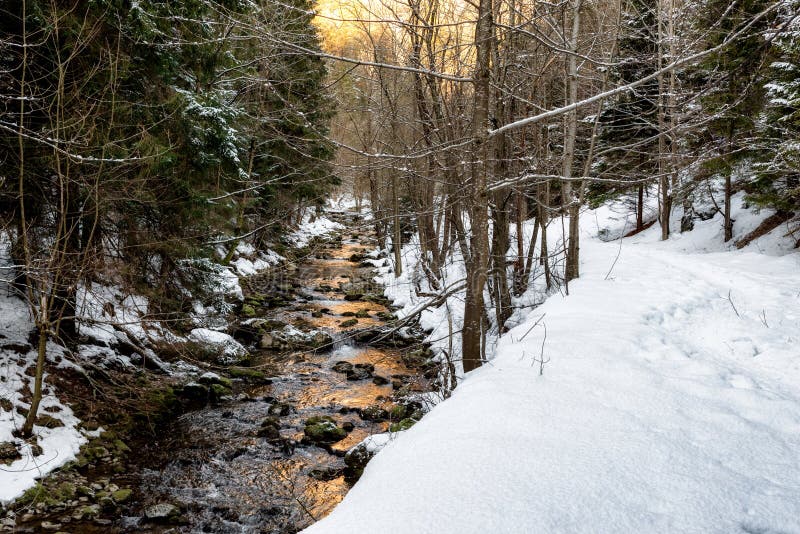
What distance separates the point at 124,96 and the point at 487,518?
26.5 feet

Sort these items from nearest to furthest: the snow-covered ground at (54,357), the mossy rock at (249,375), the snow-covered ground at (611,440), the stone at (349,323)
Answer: the snow-covered ground at (611,440) < the snow-covered ground at (54,357) < the mossy rock at (249,375) < the stone at (349,323)

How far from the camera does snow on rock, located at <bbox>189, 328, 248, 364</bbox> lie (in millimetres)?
10094

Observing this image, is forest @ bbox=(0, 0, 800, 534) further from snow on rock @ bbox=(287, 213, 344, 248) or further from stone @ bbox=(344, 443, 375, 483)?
snow on rock @ bbox=(287, 213, 344, 248)

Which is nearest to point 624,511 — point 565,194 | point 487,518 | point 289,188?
→ point 487,518

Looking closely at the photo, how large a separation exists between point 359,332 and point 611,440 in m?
2.68

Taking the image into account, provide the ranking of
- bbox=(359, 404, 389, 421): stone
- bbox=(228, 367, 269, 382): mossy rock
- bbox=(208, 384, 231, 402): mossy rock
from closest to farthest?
bbox=(359, 404, 389, 421): stone → bbox=(208, 384, 231, 402): mossy rock → bbox=(228, 367, 269, 382): mossy rock

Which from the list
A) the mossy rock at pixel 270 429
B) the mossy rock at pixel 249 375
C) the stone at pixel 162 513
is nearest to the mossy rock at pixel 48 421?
the stone at pixel 162 513

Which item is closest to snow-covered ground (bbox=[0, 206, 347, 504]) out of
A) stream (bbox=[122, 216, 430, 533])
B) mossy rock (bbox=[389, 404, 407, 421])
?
stream (bbox=[122, 216, 430, 533])

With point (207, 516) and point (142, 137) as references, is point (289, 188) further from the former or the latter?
point (207, 516)

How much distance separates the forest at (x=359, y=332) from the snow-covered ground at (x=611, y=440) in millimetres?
21

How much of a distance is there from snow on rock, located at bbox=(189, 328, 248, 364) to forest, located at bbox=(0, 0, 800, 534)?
9 cm

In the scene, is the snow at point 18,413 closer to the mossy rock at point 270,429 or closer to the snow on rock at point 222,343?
the mossy rock at point 270,429

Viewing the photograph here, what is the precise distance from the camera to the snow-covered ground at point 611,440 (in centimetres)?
232

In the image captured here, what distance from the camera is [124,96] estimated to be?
7324 millimetres
